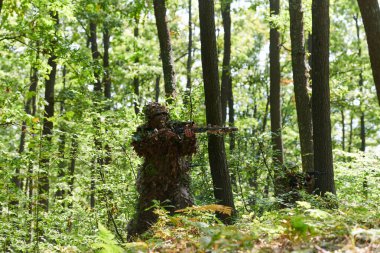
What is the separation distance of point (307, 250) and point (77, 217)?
9963mm

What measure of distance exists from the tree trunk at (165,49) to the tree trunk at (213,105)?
2.17 meters

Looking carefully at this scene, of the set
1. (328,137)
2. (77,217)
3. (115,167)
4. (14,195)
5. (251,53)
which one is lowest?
(77,217)

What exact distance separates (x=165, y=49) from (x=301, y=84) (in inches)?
151

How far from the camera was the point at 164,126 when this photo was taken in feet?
22.0

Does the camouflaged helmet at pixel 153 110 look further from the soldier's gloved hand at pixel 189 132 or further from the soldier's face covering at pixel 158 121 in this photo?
the soldier's gloved hand at pixel 189 132

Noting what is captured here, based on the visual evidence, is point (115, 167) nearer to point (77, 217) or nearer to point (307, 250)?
point (77, 217)

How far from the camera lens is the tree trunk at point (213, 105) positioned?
28.6 feet

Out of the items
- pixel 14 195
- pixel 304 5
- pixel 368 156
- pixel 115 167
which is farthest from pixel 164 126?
pixel 368 156

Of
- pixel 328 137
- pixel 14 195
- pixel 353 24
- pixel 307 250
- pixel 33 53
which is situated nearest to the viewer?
pixel 307 250

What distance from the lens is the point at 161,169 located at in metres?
6.57

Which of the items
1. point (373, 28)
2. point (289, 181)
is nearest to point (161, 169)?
point (373, 28)

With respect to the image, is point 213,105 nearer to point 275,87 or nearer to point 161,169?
point 161,169

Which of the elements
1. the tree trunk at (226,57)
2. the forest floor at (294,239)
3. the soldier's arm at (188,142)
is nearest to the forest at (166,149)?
the soldier's arm at (188,142)

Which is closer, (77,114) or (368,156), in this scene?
(77,114)
